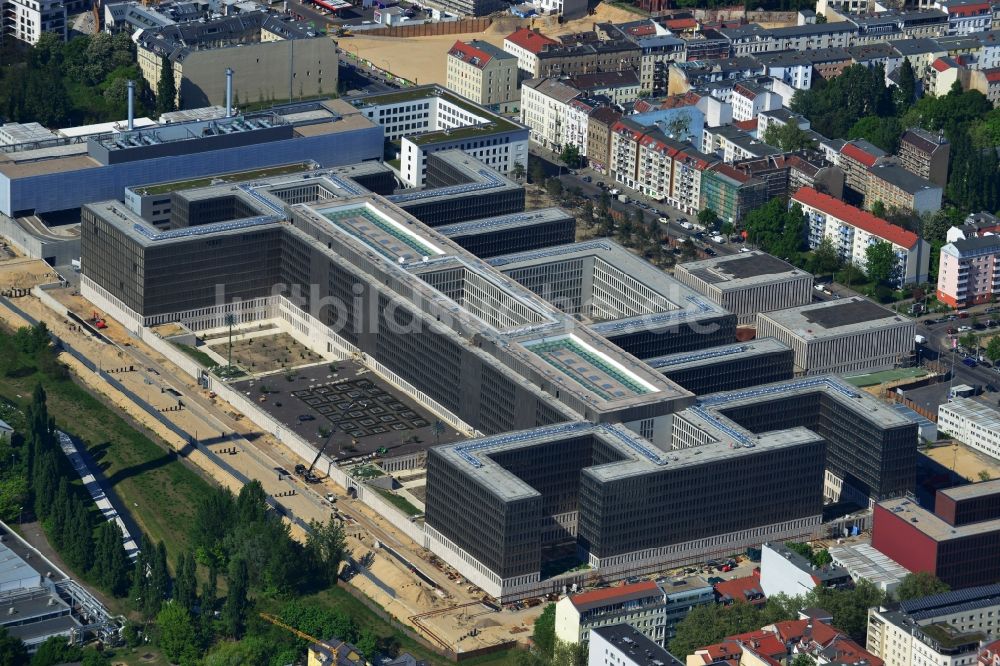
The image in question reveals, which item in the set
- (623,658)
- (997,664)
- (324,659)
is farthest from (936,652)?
(324,659)

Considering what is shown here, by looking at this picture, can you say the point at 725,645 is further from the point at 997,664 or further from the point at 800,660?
the point at 997,664

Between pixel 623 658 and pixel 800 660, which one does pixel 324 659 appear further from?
pixel 800 660

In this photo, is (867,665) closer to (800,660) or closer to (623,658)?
(800,660)

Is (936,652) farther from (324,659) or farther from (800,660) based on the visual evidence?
(324,659)

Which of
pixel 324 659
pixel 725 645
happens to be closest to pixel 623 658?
pixel 725 645

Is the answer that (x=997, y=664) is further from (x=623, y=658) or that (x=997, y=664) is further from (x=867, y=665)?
(x=623, y=658)

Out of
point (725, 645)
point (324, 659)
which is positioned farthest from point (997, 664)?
point (324, 659)

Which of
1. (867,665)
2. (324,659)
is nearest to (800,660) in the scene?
(867,665)
